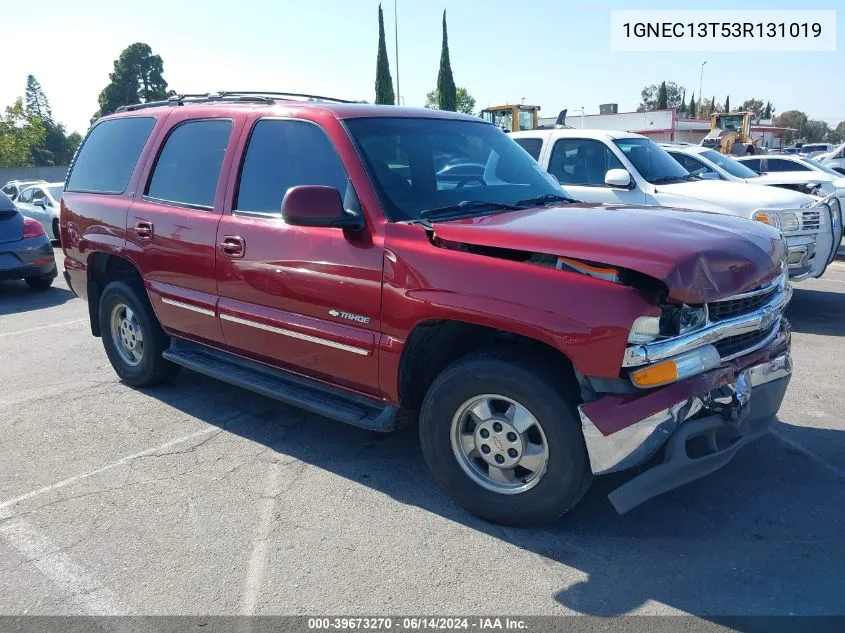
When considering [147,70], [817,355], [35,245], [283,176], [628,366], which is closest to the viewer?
[628,366]

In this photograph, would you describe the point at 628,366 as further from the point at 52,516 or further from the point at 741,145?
the point at 741,145

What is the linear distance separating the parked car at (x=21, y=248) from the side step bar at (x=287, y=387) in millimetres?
6008

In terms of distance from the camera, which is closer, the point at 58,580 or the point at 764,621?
the point at 764,621

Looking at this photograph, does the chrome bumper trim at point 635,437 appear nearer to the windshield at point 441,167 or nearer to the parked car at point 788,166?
the windshield at point 441,167

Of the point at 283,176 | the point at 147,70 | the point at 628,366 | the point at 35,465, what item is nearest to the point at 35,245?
the point at 35,465

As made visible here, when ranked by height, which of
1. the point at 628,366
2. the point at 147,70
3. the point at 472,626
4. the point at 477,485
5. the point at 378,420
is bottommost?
the point at 472,626

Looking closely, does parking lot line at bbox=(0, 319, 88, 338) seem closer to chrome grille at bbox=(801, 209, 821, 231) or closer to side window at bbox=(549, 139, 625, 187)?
side window at bbox=(549, 139, 625, 187)

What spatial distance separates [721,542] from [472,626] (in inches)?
50.9

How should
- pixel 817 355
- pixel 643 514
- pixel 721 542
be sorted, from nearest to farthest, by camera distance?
pixel 721 542 < pixel 643 514 < pixel 817 355

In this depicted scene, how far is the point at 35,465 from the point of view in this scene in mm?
4285

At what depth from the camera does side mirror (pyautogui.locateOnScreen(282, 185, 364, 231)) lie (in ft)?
11.6

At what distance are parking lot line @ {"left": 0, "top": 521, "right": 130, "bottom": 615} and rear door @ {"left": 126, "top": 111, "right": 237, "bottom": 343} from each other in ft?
5.31

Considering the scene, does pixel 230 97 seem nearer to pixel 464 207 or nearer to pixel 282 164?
pixel 282 164

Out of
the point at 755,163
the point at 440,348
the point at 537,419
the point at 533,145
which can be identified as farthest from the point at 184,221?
the point at 755,163
